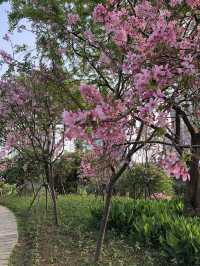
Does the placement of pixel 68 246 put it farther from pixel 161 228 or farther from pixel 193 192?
pixel 193 192

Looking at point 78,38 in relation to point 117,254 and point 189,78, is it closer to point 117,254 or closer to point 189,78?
point 117,254

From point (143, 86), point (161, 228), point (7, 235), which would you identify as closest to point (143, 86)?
point (143, 86)

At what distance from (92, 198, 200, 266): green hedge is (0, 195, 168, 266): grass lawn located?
22cm

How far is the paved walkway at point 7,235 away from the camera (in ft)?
24.6

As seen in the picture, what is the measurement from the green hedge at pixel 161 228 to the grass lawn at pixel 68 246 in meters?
0.22

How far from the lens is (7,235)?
954 centimetres

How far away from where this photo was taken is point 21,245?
27.4ft

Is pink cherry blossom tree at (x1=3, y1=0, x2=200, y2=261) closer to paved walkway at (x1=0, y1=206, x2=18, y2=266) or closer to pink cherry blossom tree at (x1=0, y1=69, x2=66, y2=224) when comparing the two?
paved walkway at (x1=0, y1=206, x2=18, y2=266)

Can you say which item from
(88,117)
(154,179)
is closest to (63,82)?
(88,117)

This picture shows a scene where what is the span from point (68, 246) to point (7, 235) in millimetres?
2074

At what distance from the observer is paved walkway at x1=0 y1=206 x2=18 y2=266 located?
7492 millimetres

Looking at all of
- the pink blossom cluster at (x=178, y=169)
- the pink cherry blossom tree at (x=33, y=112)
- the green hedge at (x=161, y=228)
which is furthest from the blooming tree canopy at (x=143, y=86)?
the pink cherry blossom tree at (x=33, y=112)

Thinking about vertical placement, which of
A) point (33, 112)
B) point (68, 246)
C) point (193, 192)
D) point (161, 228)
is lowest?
point (68, 246)

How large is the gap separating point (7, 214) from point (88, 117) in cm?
1068
